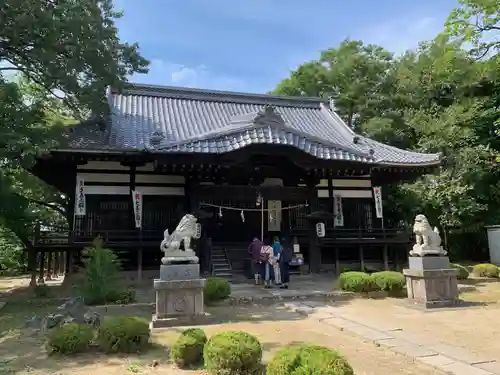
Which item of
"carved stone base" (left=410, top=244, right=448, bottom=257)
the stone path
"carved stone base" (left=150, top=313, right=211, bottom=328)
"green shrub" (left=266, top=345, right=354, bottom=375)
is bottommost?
the stone path

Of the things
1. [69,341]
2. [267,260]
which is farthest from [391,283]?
[69,341]

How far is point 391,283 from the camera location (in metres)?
12.1

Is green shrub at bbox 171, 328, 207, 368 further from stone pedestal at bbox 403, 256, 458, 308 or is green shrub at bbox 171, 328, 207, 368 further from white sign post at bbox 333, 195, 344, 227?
white sign post at bbox 333, 195, 344, 227

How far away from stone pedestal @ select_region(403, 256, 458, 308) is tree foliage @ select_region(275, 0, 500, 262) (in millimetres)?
10328

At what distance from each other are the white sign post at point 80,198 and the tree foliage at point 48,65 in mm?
1768

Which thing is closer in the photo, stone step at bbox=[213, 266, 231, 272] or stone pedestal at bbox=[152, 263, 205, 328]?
stone pedestal at bbox=[152, 263, 205, 328]

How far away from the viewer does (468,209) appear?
20766mm

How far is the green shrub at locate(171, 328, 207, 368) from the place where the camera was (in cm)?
588

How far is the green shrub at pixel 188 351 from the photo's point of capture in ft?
19.3

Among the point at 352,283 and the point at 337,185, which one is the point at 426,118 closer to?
the point at 337,185

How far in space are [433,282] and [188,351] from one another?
7463 mm

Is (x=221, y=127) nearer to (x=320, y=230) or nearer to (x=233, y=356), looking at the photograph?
(x=320, y=230)

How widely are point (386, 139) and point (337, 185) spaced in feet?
31.2

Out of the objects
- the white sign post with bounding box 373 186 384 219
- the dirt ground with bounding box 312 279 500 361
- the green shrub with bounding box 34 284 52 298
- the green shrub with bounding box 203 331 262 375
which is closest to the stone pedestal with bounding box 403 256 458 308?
the dirt ground with bounding box 312 279 500 361
